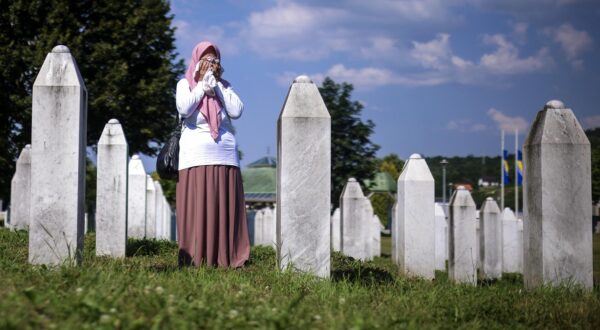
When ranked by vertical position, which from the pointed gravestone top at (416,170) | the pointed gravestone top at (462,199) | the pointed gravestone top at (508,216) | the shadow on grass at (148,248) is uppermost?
the pointed gravestone top at (416,170)

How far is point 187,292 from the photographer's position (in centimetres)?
478

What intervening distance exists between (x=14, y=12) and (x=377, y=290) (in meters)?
21.2

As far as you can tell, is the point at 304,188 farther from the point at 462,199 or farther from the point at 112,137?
the point at 462,199

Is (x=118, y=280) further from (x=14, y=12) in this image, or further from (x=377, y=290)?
(x=14, y=12)

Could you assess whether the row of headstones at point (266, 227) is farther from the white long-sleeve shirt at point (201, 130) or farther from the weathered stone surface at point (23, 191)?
the white long-sleeve shirt at point (201, 130)

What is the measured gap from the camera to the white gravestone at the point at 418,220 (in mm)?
10234

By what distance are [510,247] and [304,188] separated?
38.0ft

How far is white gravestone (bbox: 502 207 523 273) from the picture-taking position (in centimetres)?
1669

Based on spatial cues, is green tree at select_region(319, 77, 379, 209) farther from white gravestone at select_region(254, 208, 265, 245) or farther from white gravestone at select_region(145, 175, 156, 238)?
white gravestone at select_region(145, 175, 156, 238)

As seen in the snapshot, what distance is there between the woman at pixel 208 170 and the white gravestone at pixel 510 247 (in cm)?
1052

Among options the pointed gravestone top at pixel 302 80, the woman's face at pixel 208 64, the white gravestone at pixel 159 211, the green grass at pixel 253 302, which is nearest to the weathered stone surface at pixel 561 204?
the green grass at pixel 253 302

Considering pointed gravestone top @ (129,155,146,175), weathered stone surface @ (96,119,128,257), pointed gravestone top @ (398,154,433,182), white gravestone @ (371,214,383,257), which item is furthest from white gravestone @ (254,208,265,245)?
pointed gravestone top @ (398,154,433,182)

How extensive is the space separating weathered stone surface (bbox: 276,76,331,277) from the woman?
107 cm

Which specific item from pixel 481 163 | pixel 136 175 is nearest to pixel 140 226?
pixel 136 175
